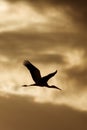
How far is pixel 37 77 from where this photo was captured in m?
50.5

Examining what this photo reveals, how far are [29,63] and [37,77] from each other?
6.56 feet

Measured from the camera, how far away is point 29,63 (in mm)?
49094

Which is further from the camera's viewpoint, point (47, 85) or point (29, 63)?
point (47, 85)

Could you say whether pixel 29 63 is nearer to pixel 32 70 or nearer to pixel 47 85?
pixel 32 70

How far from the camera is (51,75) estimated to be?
50.4 m

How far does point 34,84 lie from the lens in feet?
167

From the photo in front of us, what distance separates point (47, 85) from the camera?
52.2 m

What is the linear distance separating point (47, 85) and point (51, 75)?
209cm

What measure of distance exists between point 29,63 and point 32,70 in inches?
28.8

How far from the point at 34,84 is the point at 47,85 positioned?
68.6 inches

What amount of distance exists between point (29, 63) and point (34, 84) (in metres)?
2.74

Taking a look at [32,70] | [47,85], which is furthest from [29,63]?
[47,85]
